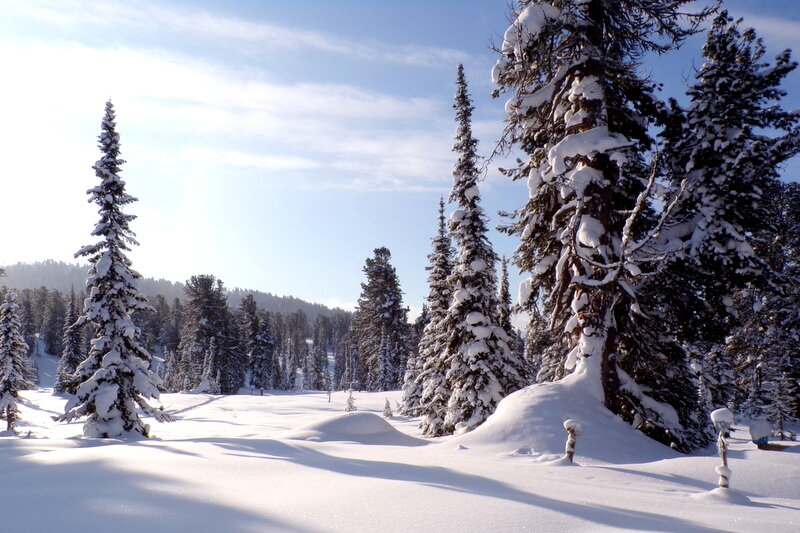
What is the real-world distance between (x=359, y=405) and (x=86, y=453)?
37.1m

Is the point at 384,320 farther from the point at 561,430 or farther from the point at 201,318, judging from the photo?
the point at 561,430

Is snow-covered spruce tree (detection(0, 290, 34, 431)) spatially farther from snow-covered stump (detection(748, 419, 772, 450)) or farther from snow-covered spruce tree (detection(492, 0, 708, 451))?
snow-covered stump (detection(748, 419, 772, 450))

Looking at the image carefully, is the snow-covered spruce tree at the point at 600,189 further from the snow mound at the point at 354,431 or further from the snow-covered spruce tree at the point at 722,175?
the snow mound at the point at 354,431

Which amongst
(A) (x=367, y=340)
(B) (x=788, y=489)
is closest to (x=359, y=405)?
(A) (x=367, y=340)

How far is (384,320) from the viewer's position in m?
55.1

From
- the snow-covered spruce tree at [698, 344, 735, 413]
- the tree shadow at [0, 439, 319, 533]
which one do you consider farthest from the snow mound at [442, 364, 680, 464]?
the snow-covered spruce tree at [698, 344, 735, 413]

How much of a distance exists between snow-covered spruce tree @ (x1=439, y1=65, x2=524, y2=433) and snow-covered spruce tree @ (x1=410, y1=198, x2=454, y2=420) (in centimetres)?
137

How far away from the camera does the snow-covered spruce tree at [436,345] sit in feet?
70.4

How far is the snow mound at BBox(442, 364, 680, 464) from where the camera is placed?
8.11m

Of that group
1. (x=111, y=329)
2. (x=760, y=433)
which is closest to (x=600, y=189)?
(x=760, y=433)

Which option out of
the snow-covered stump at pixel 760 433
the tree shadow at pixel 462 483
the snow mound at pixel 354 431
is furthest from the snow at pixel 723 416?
the snow mound at pixel 354 431

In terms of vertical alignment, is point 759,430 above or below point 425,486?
above

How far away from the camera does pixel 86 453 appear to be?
260 inches

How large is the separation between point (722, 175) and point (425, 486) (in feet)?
37.6
